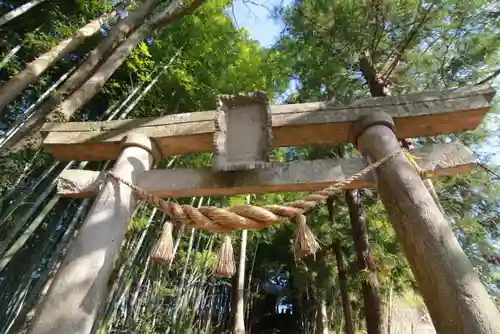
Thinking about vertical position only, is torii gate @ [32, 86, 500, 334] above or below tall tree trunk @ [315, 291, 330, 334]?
below

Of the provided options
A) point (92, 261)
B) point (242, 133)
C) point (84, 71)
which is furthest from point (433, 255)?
point (84, 71)

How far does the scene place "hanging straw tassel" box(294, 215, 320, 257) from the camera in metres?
1.64

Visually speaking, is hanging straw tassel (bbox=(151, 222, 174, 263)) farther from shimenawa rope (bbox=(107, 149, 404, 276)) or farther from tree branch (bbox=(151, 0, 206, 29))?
tree branch (bbox=(151, 0, 206, 29))

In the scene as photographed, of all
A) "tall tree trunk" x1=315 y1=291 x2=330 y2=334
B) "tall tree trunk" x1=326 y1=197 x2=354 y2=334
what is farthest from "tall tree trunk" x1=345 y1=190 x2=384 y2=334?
"tall tree trunk" x1=315 y1=291 x2=330 y2=334

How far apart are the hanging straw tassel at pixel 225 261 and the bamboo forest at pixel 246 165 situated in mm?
10

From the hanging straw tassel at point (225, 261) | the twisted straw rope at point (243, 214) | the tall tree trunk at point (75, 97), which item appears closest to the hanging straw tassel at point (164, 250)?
the twisted straw rope at point (243, 214)

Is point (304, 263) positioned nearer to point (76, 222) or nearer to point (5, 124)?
point (76, 222)

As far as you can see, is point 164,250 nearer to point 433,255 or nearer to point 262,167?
point 262,167

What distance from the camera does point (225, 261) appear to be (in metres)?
1.73

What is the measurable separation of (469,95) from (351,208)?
7.77 ft

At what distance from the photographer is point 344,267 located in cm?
475

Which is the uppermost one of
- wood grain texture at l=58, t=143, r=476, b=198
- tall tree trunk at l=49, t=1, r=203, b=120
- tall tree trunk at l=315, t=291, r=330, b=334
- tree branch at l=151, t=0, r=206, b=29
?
tree branch at l=151, t=0, r=206, b=29

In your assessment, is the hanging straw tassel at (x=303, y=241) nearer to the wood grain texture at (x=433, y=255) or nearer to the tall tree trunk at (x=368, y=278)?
the wood grain texture at (x=433, y=255)

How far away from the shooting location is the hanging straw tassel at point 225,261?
1703 millimetres
